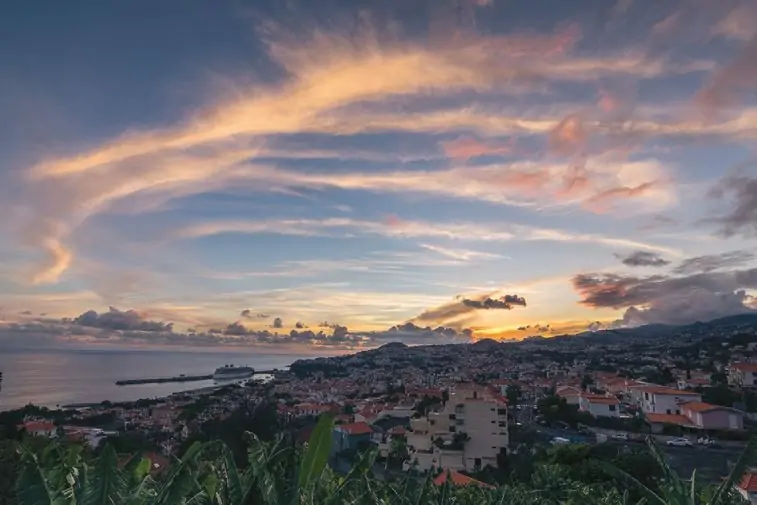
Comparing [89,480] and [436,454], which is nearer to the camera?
[89,480]

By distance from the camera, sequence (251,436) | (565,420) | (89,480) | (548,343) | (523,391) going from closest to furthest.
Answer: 1. (89,480)
2. (251,436)
3. (565,420)
4. (523,391)
5. (548,343)

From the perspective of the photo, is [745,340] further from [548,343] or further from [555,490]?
[555,490]

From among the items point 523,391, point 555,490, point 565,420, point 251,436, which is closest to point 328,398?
point 523,391

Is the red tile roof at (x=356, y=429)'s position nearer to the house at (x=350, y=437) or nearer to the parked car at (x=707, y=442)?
the house at (x=350, y=437)

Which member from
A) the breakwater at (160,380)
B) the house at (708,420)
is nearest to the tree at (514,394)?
the house at (708,420)

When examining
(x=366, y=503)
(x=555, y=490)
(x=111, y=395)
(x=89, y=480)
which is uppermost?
(x=89, y=480)

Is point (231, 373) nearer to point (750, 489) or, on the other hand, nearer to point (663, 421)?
point (663, 421)

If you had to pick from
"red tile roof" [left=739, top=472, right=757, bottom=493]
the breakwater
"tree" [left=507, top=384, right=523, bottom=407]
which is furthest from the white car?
the breakwater
